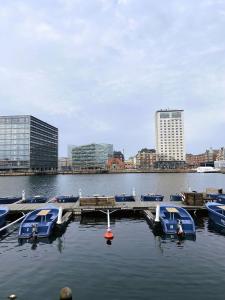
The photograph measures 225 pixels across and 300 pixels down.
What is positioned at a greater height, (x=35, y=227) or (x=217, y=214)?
(x=217, y=214)

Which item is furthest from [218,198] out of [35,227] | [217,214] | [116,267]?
[35,227]

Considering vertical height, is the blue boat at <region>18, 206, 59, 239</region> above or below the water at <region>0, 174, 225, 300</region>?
above

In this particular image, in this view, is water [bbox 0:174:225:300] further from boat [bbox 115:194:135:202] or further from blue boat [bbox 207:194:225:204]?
boat [bbox 115:194:135:202]

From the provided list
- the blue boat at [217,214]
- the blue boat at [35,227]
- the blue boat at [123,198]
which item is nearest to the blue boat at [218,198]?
the blue boat at [217,214]

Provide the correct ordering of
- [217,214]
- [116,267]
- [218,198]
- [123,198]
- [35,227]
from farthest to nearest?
[123,198], [218,198], [217,214], [35,227], [116,267]

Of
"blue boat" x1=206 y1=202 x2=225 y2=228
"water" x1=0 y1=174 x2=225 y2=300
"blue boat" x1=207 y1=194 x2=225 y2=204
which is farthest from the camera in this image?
"blue boat" x1=207 y1=194 x2=225 y2=204

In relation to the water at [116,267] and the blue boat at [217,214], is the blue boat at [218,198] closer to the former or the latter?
the blue boat at [217,214]

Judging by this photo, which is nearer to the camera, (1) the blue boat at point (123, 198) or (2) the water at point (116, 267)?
(2) the water at point (116, 267)

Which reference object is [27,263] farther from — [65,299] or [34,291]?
[65,299]

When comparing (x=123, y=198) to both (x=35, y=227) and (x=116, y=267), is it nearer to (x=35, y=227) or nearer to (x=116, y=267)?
(x=35, y=227)

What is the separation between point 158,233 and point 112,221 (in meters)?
8.89

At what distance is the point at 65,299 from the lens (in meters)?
12.7

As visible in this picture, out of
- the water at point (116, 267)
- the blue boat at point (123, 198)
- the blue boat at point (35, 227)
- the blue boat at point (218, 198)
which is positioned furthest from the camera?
the blue boat at point (123, 198)

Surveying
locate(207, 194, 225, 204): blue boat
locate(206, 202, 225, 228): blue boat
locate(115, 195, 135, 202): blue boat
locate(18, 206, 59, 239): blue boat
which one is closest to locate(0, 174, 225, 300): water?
locate(18, 206, 59, 239): blue boat
